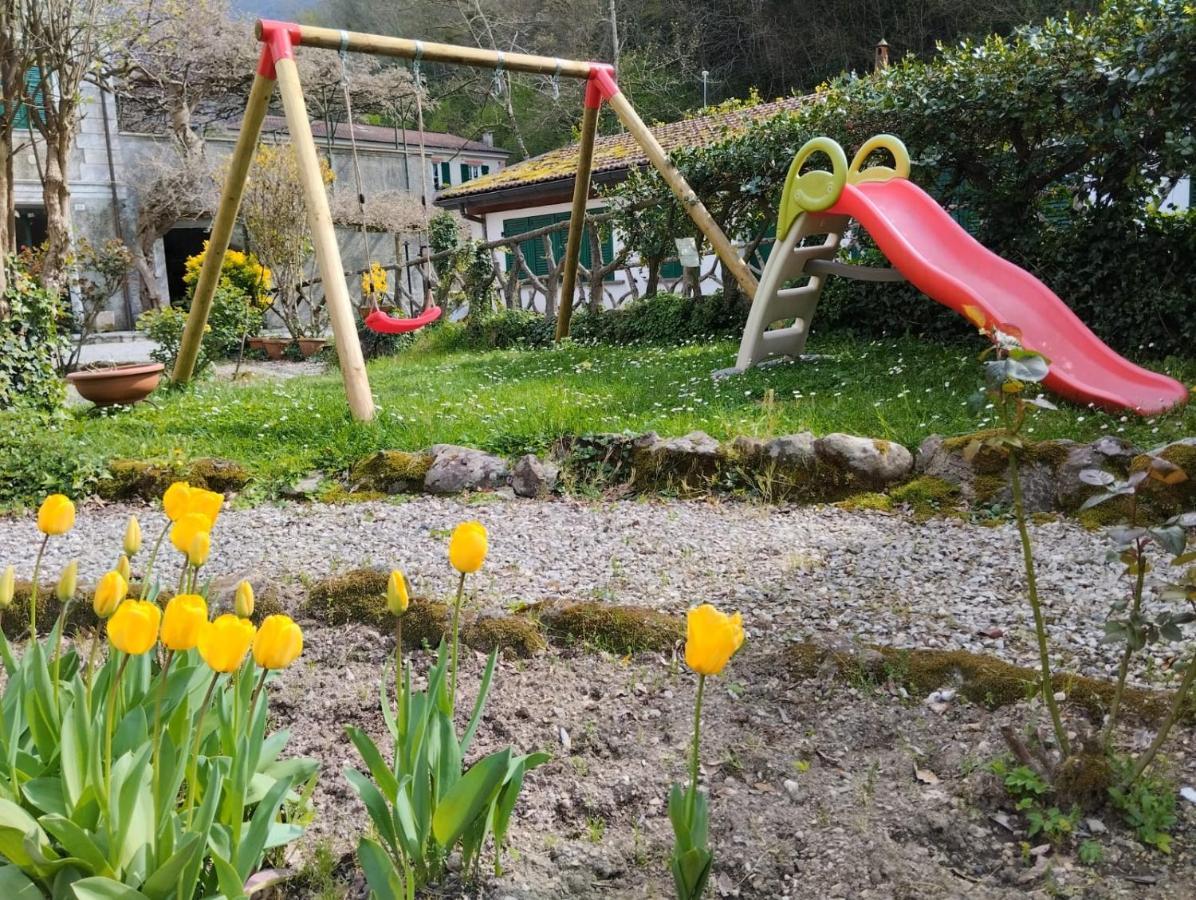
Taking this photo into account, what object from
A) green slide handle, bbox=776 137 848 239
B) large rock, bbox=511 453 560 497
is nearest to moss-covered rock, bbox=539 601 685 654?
large rock, bbox=511 453 560 497

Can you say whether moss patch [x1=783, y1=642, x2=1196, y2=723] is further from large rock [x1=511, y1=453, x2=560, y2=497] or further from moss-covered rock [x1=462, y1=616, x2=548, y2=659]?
large rock [x1=511, y1=453, x2=560, y2=497]

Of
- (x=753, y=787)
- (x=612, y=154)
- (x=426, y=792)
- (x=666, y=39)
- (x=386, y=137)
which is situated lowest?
(x=753, y=787)

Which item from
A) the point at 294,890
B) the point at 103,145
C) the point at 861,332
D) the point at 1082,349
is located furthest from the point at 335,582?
the point at 103,145

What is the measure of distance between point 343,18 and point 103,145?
61.5ft

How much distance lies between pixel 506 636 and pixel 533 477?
2047 millimetres

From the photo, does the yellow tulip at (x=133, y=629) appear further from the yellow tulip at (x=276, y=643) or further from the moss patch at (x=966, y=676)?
the moss patch at (x=966, y=676)

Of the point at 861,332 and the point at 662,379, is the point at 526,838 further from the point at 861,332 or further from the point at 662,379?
the point at 861,332

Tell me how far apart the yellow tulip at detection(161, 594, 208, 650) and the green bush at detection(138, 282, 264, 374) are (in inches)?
341

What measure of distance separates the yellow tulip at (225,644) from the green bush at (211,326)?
8738mm

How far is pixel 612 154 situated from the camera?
16.6 metres

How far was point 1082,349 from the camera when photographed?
5273 mm

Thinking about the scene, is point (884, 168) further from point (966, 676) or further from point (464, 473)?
point (966, 676)

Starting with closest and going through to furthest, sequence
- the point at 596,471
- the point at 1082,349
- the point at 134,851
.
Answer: the point at 134,851 → the point at 596,471 → the point at 1082,349

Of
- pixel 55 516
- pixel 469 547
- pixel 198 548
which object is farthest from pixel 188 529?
pixel 469 547
